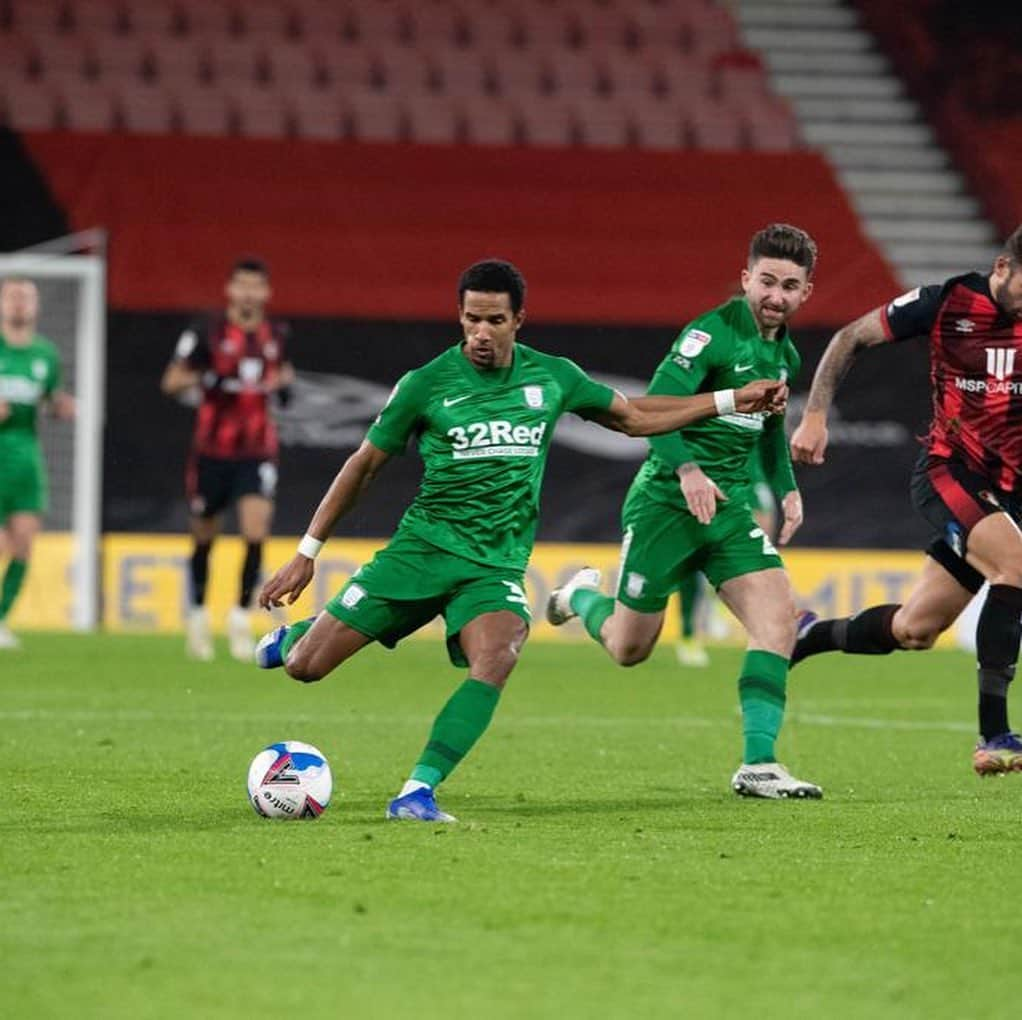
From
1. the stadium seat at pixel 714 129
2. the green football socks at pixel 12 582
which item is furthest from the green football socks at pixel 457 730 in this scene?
the stadium seat at pixel 714 129

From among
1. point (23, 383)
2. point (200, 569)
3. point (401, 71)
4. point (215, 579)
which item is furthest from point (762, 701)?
point (401, 71)

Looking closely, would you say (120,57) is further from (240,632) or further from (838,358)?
(838,358)

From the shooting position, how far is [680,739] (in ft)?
34.2

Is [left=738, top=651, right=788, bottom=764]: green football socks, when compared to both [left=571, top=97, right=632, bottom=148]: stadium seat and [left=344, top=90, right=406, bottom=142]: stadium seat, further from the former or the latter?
[left=571, top=97, right=632, bottom=148]: stadium seat

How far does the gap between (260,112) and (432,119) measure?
156 centimetres

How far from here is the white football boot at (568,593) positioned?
949 centimetres

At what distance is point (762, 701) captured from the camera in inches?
319

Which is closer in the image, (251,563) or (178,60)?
(251,563)

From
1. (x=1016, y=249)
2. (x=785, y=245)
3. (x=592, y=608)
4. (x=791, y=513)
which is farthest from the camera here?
(x=592, y=608)

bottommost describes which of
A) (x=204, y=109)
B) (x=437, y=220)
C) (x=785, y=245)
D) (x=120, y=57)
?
(x=785, y=245)

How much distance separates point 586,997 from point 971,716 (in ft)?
26.5

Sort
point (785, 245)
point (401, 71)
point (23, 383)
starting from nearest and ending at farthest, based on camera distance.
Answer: point (785, 245) < point (23, 383) < point (401, 71)

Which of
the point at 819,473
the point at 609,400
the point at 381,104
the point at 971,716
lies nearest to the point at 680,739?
the point at 971,716

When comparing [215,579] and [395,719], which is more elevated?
[215,579]
